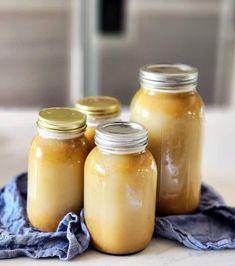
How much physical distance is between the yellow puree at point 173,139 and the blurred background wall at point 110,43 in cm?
178

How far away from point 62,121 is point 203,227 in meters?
0.28

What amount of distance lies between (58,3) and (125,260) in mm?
2062

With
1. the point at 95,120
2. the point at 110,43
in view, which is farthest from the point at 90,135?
the point at 110,43

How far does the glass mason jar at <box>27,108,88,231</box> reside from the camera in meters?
0.94

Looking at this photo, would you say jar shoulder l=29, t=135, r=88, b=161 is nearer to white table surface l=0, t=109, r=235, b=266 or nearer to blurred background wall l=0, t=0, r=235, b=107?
white table surface l=0, t=109, r=235, b=266

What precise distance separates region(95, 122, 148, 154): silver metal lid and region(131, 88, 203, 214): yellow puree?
7 centimetres

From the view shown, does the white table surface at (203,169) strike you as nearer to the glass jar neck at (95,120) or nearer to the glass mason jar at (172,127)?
the glass mason jar at (172,127)

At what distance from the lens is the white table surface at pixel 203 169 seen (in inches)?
36.5

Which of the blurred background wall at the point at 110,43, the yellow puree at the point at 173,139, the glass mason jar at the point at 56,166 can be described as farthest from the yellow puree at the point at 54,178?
the blurred background wall at the point at 110,43

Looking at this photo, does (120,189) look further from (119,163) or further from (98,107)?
(98,107)

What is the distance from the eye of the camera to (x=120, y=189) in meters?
0.90

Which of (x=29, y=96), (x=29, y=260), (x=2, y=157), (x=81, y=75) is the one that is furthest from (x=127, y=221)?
(x=29, y=96)

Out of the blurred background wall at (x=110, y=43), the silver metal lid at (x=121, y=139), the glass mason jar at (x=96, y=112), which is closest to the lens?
the silver metal lid at (x=121, y=139)

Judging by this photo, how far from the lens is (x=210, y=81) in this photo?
9.47 ft
